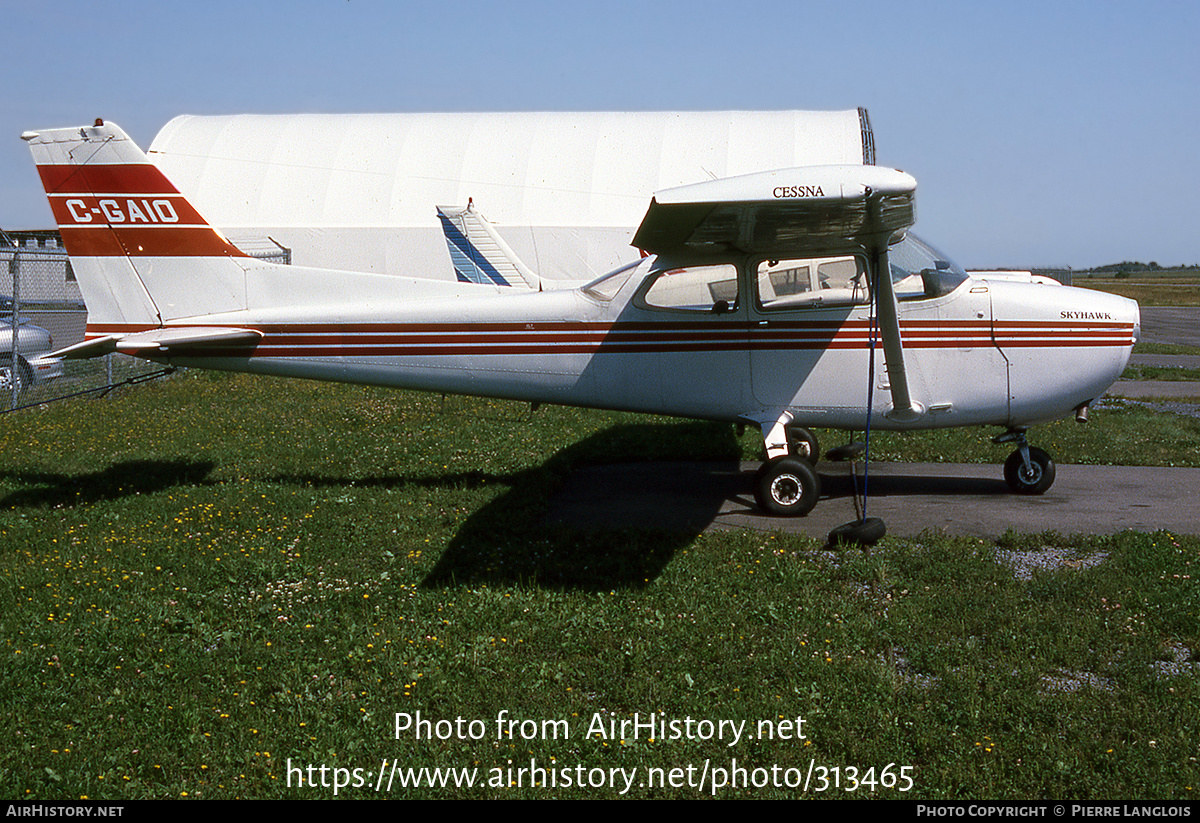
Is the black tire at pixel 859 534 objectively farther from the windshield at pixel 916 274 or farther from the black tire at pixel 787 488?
the windshield at pixel 916 274

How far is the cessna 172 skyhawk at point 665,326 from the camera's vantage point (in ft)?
25.1

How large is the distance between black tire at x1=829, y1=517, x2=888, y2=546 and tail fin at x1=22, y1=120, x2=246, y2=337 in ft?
18.4

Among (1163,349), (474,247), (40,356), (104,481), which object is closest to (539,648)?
(104,481)

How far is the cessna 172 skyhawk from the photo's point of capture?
765cm

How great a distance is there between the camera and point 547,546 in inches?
265

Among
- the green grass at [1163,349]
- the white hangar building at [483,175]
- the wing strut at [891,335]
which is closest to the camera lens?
the wing strut at [891,335]

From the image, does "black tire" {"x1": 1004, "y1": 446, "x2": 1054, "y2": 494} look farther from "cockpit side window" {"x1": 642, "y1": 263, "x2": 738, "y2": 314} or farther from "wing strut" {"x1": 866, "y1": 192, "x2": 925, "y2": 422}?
"cockpit side window" {"x1": 642, "y1": 263, "x2": 738, "y2": 314}

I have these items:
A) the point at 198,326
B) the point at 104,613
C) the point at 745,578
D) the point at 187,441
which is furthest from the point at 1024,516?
the point at 187,441

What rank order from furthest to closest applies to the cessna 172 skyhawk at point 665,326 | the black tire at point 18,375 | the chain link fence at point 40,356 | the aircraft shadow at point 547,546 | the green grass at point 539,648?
1. the black tire at point 18,375
2. the chain link fence at point 40,356
3. the cessna 172 skyhawk at point 665,326
4. the aircraft shadow at point 547,546
5. the green grass at point 539,648

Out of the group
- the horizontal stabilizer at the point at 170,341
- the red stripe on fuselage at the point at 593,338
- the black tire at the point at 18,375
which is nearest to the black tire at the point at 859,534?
the red stripe on fuselage at the point at 593,338

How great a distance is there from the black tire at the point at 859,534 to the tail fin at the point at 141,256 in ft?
18.4

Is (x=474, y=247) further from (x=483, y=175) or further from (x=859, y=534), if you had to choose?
(x=859, y=534)

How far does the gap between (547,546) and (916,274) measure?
3889 millimetres

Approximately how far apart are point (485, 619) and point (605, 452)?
4.82 metres
